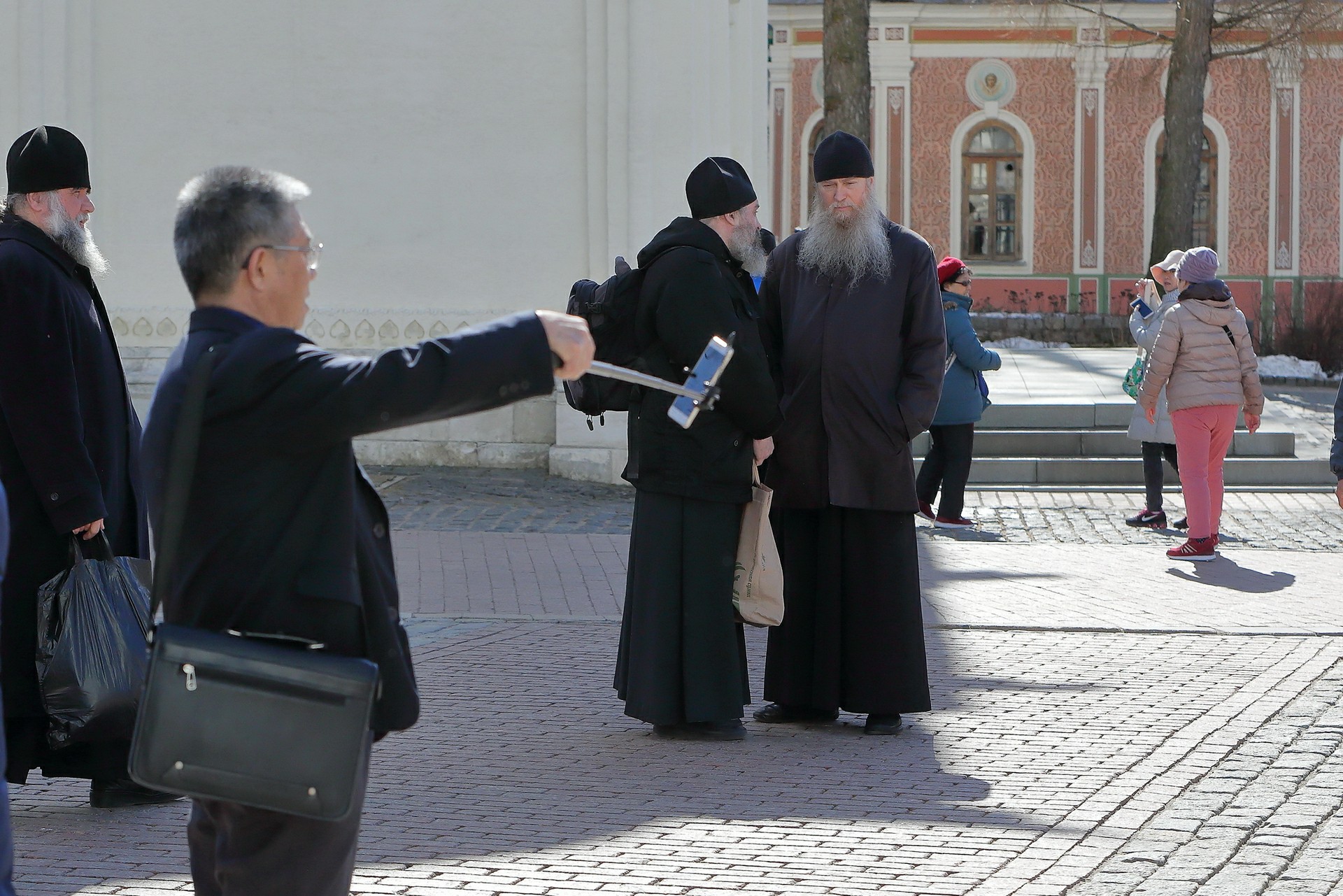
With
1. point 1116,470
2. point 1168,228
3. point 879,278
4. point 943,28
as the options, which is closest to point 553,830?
point 879,278

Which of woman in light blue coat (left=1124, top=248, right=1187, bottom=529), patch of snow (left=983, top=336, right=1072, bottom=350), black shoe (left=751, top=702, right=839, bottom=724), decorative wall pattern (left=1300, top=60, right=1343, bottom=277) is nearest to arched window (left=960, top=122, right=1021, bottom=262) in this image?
patch of snow (left=983, top=336, right=1072, bottom=350)

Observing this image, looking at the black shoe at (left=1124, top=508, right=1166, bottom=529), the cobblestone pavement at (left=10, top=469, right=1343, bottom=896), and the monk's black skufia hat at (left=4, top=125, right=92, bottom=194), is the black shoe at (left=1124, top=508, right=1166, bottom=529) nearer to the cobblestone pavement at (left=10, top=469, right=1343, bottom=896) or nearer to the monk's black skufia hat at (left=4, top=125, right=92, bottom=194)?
the cobblestone pavement at (left=10, top=469, right=1343, bottom=896)

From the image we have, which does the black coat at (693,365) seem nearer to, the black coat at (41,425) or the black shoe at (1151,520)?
the black coat at (41,425)

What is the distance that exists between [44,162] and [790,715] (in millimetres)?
3008

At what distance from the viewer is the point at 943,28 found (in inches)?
1271

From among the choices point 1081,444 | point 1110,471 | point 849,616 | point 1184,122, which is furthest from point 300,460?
point 1184,122

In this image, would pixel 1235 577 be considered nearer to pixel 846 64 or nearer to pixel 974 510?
pixel 974 510

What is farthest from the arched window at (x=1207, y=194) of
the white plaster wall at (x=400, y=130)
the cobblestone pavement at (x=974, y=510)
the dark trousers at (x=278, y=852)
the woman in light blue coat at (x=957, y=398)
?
the dark trousers at (x=278, y=852)

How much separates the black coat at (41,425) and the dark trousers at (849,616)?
7.46ft

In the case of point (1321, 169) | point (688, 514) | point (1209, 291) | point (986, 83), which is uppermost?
point (986, 83)

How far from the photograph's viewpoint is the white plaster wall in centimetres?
1231

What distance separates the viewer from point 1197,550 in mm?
9383

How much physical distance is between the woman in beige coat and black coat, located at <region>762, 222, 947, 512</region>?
418 centimetres

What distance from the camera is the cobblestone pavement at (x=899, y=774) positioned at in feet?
13.6
